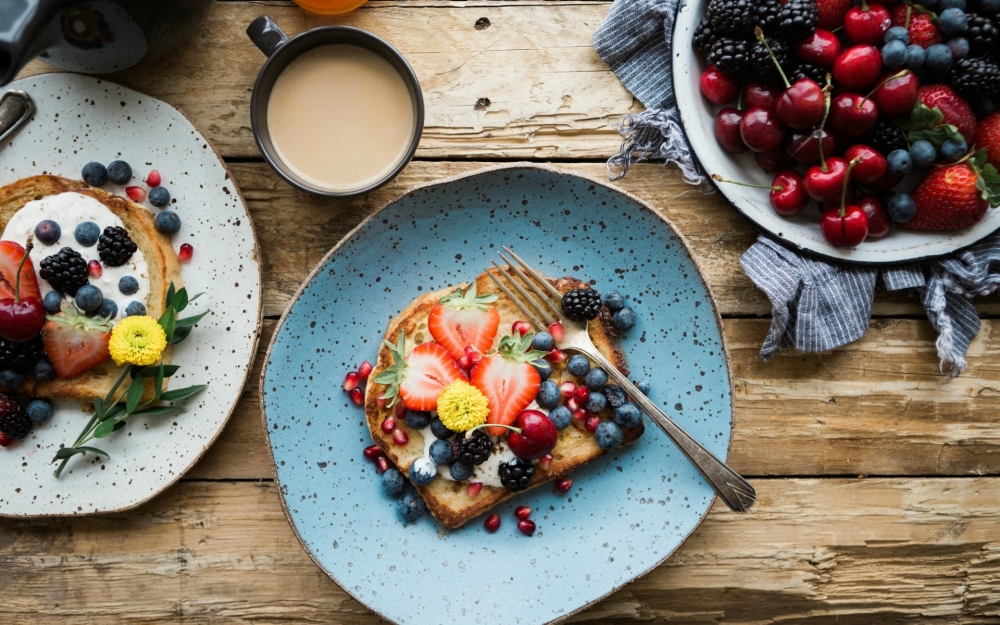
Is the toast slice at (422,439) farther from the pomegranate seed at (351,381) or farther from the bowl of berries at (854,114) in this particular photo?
the bowl of berries at (854,114)

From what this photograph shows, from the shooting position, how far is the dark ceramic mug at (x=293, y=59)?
4.98 feet

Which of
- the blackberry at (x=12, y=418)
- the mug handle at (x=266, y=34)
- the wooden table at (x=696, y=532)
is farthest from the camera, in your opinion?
the wooden table at (x=696, y=532)

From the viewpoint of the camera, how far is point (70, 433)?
5.51 feet

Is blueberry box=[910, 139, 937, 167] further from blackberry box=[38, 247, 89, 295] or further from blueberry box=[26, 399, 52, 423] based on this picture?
blueberry box=[26, 399, 52, 423]

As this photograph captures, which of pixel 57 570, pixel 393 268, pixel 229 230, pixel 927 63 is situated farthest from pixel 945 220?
pixel 57 570

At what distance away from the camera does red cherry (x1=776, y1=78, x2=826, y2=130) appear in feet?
5.03

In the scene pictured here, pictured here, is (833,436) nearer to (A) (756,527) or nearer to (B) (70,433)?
(A) (756,527)

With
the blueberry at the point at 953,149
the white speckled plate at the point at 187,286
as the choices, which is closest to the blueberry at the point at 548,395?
the white speckled plate at the point at 187,286

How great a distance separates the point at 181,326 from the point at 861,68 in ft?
5.34

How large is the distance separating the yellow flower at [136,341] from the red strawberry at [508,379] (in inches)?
27.7

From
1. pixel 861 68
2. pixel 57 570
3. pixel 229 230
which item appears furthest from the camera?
pixel 57 570

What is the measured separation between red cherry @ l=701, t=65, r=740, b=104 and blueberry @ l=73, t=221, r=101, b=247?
1445mm

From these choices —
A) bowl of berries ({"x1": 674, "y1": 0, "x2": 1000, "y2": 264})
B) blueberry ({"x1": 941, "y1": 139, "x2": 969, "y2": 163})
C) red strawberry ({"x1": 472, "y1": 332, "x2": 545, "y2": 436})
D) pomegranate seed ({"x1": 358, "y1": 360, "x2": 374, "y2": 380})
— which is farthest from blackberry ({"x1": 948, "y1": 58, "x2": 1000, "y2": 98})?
pomegranate seed ({"x1": 358, "y1": 360, "x2": 374, "y2": 380})

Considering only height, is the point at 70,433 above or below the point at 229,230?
below
